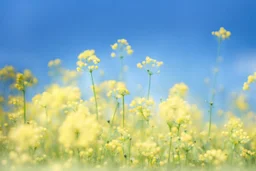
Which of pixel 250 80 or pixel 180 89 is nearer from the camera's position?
pixel 250 80

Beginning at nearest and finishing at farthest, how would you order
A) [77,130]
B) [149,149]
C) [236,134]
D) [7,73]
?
[77,130] < [149,149] < [236,134] < [7,73]

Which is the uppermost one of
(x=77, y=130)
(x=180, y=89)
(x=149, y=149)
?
(x=180, y=89)

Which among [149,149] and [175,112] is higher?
[175,112]

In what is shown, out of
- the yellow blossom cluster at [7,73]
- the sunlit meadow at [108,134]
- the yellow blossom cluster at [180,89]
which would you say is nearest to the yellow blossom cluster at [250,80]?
the sunlit meadow at [108,134]

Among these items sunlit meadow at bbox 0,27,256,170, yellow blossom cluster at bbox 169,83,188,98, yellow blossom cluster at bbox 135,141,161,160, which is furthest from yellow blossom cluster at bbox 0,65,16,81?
yellow blossom cluster at bbox 135,141,161,160

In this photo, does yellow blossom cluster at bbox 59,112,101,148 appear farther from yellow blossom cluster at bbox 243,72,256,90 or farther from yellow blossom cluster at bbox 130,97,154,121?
yellow blossom cluster at bbox 243,72,256,90

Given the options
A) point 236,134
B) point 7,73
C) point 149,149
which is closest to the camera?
point 149,149

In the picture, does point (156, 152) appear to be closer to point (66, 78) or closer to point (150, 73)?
point (150, 73)

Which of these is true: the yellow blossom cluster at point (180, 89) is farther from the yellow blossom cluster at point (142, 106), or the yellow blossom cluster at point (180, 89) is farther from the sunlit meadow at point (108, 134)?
the yellow blossom cluster at point (142, 106)

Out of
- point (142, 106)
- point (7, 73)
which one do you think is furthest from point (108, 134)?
point (7, 73)

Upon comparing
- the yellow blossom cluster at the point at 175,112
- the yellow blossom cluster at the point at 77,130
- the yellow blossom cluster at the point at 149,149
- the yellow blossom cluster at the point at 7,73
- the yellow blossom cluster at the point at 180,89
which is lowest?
the yellow blossom cluster at the point at 149,149

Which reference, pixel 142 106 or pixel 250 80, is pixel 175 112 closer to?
pixel 142 106
